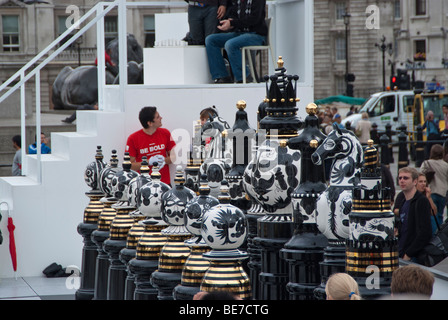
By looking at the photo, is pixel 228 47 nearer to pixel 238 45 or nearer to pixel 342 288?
pixel 238 45

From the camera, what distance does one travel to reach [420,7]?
2921 inches

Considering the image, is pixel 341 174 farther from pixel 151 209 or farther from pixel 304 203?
pixel 151 209

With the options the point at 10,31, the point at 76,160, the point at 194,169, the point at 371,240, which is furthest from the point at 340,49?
the point at 371,240

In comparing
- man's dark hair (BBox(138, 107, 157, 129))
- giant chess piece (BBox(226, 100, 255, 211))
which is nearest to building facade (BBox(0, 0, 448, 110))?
man's dark hair (BBox(138, 107, 157, 129))

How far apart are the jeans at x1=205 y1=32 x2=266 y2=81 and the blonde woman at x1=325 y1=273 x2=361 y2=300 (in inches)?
254

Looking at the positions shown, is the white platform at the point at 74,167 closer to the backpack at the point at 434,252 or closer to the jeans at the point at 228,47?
the jeans at the point at 228,47

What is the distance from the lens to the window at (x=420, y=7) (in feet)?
240

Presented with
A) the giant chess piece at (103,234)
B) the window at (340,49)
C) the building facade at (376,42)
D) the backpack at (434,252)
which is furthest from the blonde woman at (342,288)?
the window at (340,49)

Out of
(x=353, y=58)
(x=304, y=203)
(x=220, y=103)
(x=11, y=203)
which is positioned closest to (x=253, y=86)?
(x=220, y=103)

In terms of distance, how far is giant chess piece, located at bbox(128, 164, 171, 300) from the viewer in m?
4.75

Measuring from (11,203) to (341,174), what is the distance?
552 centimetres

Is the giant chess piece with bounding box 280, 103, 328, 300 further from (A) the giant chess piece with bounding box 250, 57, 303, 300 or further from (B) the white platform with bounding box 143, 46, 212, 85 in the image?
(B) the white platform with bounding box 143, 46, 212, 85

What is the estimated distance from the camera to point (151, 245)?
479 centimetres

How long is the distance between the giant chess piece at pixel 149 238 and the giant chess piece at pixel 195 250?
1.98 ft
